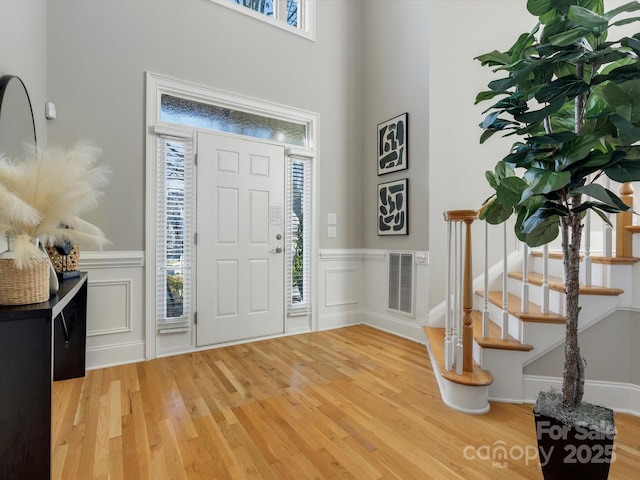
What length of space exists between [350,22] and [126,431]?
440cm

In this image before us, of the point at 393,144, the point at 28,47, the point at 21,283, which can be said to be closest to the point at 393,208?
the point at 393,144

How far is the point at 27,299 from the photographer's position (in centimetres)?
113

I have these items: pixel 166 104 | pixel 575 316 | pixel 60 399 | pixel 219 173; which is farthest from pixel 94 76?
pixel 575 316

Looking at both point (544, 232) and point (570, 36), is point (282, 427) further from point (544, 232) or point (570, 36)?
point (570, 36)

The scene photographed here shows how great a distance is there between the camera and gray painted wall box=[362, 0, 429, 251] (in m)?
3.07

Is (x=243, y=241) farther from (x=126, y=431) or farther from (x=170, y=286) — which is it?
(x=126, y=431)

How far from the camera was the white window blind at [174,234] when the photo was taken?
2740 millimetres

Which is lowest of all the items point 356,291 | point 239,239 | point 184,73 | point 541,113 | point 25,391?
point 356,291

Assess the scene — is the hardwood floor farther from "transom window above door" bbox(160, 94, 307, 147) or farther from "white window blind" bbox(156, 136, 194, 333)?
"transom window above door" bbox(160, 94, 307, 147)

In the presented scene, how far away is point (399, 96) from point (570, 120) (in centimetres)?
230

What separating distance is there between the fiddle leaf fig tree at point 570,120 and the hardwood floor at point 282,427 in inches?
24.7

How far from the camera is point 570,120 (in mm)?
1304

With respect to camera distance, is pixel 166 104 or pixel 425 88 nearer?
pixel 166 104

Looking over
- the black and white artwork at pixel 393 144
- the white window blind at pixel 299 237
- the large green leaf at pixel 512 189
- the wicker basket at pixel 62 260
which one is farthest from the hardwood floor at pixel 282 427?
the black and white artwork at pixel 393 144
